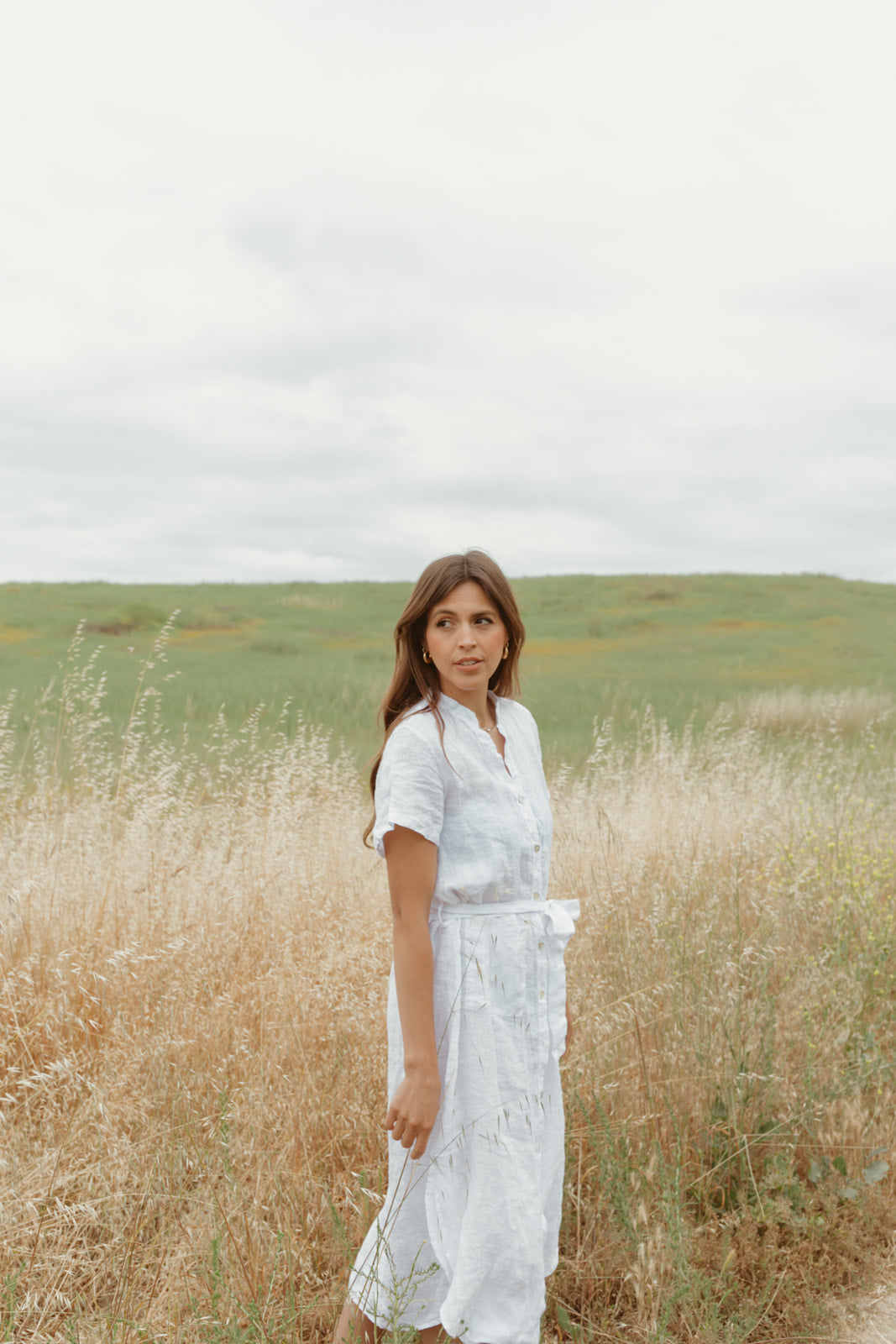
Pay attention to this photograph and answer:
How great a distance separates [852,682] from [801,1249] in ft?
70.3

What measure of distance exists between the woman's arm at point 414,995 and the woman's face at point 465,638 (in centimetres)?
42

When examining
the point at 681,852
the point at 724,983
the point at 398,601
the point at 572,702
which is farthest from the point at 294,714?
the point at 398,601

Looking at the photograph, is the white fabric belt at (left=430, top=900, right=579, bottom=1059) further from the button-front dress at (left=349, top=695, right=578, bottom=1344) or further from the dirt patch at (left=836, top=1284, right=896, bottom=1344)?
the dirt patch at (left=836, top=1284, right=896, bottom=1344)

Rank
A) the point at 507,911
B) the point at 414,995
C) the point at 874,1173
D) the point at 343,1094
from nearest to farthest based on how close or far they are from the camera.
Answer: the point at 414,995 < the point at 507,911 < the point at 874,1173 < the point at 343,1094

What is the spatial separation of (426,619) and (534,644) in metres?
29.2

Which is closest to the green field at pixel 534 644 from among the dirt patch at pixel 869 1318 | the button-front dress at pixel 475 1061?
the dirt patch at pixel 869 1318

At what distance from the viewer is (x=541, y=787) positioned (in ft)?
7.61

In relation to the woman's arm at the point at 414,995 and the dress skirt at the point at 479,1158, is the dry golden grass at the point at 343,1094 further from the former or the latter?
the woman's arm at the point at 414,995

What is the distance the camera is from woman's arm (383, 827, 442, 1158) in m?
1.85

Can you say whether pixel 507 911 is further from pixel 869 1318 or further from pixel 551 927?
pixel 869 1318

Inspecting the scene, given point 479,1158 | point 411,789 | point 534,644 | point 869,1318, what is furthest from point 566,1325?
point 534,644

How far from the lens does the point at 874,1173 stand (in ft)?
9.23

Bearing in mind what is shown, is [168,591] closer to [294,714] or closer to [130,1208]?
[294,714]

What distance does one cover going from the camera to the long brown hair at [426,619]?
85.0 inches
